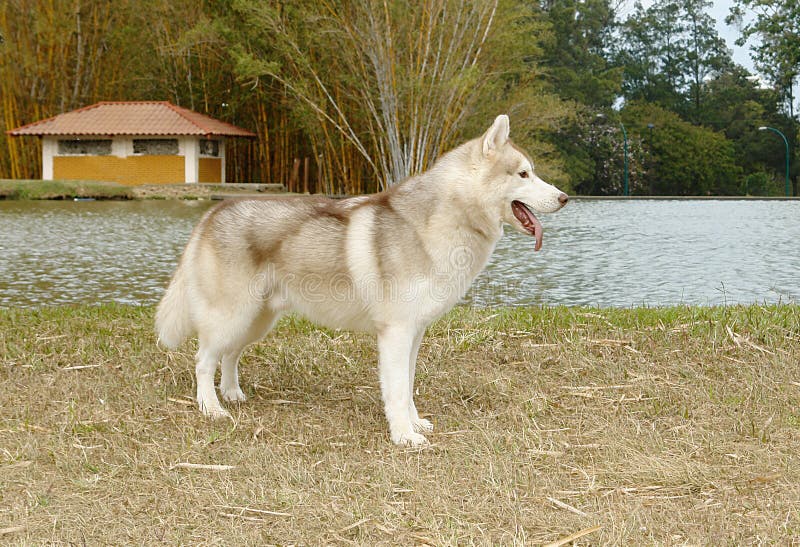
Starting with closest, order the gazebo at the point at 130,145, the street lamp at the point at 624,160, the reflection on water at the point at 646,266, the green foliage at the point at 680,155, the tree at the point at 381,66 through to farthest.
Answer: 1. the reflection on water at the point at 646,266
2. the tree at the point at 381,66
3. the gazebo at the point at 130,145
4. the street lamp at the point at 624,160
5. the green foliage at the point at 680,155

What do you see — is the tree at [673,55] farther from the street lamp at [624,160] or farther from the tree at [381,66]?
the tree at [381,66]

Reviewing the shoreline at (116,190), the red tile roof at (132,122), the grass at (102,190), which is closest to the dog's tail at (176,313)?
the shoreline at (116,190)

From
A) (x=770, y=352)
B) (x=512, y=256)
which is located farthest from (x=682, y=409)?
(x=512, y=256)

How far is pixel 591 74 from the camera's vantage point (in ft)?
160

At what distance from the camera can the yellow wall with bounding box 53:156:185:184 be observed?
111 feet

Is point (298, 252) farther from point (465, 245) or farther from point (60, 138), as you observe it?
point (60, 138)

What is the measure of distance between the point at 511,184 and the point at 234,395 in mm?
1967

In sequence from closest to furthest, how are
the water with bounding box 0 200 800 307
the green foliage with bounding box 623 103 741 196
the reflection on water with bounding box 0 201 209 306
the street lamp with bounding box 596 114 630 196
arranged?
the water with bounding box 0 200 800 307 < the reflection on water with bounding box 0 201 209 306 < the street lamp with bounding box 596 114 630 196 < the green foliage with bounding box 623 103 741 196

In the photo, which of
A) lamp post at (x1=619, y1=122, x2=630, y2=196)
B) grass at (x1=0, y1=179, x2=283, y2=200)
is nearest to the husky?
grass at (x1=0, y1=179, x2=283, y2=200)

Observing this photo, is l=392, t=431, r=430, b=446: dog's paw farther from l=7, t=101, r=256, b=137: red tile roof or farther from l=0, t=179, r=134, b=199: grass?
l=7, t=101, r=256, b=137: red tile roof

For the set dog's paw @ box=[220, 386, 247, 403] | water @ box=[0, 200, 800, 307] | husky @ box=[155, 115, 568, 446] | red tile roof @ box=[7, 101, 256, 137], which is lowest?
water @ box=[0, 200, 800, 307]

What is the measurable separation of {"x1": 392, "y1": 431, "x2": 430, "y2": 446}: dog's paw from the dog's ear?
132cm

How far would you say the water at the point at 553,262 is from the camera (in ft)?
29.1

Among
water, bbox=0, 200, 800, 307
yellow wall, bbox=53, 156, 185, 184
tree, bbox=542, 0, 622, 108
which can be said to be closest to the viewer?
water, bbox=0, 200, 800, 307
